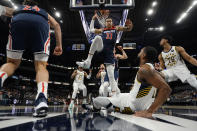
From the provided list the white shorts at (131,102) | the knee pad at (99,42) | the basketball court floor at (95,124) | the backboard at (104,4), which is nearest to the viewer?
the basketball court floor at (95,124)

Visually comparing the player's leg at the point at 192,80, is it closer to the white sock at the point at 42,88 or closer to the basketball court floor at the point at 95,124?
the basketball court floor at the point at 95,124

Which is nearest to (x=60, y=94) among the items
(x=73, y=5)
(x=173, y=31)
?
(x=173, y=31)

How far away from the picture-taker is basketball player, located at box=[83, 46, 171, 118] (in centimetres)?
→ 164

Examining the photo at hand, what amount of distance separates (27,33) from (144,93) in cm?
167

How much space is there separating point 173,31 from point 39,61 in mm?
15454

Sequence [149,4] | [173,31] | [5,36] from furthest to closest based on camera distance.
A: 1. [5,36]
2. [173,31]
3. [149,4]

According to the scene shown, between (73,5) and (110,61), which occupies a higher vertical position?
(73,5)

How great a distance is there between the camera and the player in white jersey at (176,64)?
323cm

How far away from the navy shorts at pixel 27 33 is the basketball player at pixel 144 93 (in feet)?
4.02

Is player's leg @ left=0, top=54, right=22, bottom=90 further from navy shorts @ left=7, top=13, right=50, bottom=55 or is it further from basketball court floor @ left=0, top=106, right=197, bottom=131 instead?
basketball court floor @ left=0, top=106, right=197, bottom=131

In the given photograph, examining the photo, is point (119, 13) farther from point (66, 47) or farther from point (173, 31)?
point (66, 47)

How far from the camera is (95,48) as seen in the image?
3209 mm

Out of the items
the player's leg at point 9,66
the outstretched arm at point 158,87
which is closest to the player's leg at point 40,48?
the player's leg at point 9,66

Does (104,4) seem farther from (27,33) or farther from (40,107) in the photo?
(40,107)
